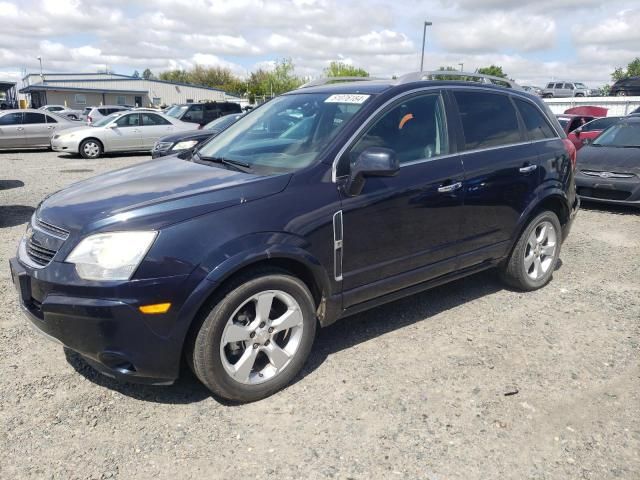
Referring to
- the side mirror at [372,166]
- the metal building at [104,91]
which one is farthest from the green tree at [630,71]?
the side mirror at [372,166]

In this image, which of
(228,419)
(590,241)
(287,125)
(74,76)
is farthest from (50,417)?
(74,76)

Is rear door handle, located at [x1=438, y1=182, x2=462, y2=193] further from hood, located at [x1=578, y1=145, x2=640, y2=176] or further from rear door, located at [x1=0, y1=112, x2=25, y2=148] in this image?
rear door, located at [x1=0, y1=112, x2=25, y2=148]

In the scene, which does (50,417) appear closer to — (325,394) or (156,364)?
(156,364)

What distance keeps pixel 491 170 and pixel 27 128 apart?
18.2 m

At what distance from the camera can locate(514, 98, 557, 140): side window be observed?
4.77 metres

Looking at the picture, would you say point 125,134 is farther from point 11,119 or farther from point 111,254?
point 111,254

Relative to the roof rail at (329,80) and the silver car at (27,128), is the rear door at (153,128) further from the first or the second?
the roof rail at (329,80)

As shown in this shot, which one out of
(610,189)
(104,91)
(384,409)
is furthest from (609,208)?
(104,91)

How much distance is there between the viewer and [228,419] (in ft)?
9.94

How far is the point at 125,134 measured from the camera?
16.9 m

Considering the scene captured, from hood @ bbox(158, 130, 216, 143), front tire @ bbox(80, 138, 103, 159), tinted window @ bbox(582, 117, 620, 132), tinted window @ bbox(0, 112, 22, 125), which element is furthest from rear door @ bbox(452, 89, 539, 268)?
tinted window @ bbox(0, 112, 22, 125)

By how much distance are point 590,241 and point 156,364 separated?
19.6 feet

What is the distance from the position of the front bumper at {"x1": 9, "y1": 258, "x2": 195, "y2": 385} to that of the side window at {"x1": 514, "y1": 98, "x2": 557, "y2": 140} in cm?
347

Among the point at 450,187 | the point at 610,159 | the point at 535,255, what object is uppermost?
the point at 450,187
